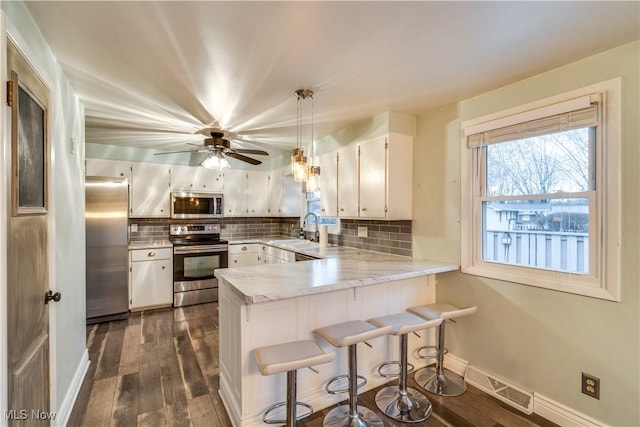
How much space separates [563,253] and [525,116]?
37.4 inches

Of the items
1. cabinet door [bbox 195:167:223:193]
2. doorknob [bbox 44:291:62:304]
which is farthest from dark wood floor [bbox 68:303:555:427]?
cabinet door [bbox 195:167:223:193]

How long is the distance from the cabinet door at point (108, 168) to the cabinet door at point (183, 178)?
21.9 inches

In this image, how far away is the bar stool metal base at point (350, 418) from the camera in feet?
6.22

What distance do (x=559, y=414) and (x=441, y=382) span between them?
2.38ft

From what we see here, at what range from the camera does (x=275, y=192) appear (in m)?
5.12

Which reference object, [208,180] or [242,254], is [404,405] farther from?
[208,180]

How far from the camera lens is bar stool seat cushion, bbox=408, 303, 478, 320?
2.24 metres

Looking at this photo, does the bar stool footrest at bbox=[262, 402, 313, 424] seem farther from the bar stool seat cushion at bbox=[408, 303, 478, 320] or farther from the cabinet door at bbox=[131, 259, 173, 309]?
the cabinet door at bbox=[131, 259, 173, 309]

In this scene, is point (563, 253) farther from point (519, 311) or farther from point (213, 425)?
point (213, 425)

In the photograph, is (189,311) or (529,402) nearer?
(529,402)

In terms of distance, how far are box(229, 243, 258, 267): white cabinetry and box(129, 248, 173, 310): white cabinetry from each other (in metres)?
0.84

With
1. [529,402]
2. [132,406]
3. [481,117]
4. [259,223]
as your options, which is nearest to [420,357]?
[529,402]

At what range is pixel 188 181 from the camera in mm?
4559

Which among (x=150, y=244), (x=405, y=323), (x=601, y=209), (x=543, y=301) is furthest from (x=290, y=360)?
(x=150, y=244)
